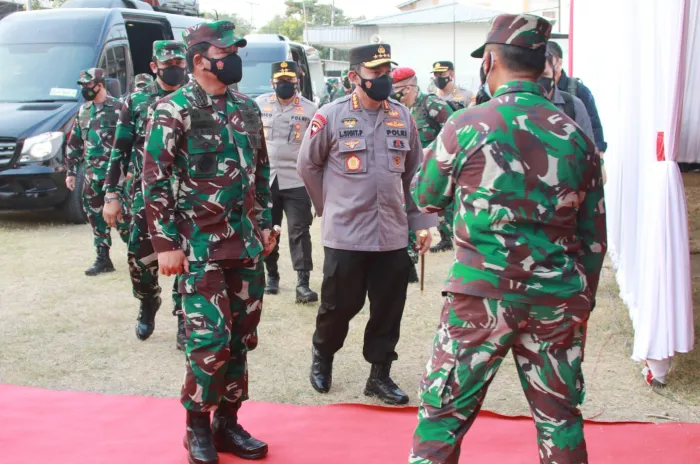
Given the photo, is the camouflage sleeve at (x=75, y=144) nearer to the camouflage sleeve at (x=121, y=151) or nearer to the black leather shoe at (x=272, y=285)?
the black leather shoe at (x=272, y=285)

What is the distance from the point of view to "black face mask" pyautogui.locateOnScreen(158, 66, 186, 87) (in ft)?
17.3

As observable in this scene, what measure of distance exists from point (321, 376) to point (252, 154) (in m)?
1.67

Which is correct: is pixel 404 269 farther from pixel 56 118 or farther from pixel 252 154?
pixel 56 118

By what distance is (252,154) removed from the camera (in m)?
3.78

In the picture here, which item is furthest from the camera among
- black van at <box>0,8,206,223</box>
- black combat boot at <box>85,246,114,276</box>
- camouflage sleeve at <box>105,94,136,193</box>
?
black van at <box>0,8,206,223</box>

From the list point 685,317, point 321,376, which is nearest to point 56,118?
point 321,376

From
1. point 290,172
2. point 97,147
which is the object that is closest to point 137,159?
point 290,172

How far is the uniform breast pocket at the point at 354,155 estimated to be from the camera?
→ 4410 millimetres

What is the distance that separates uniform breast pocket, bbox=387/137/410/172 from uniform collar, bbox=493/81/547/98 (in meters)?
1.75

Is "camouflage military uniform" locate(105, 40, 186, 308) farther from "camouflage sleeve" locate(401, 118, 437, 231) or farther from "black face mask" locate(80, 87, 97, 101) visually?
"black face mask" locate(80, 87, 97, 101)

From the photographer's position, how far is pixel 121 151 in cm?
545

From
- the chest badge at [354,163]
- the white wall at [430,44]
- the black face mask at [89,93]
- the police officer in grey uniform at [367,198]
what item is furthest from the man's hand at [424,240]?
the white wall at [430,44]

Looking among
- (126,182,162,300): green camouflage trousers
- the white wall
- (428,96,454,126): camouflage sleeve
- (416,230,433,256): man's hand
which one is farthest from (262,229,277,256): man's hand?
the white wall

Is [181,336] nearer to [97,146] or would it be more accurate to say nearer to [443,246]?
[97,146]
